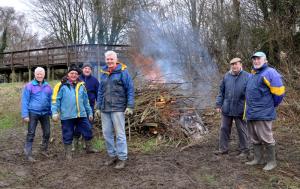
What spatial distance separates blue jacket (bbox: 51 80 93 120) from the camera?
20.9 feet

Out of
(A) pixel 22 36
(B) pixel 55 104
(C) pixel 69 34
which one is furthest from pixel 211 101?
(A) pixel 22 36

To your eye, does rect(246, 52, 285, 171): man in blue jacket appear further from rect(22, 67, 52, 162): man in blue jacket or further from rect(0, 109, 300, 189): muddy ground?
rect(22, 67, 52, 162): man in blue jacket

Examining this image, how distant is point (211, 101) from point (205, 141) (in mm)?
→ 2211

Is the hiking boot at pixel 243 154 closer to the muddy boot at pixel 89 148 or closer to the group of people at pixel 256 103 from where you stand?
the group of people at pixel 256 103

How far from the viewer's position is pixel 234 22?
16.5 meters

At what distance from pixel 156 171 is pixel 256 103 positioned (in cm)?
186

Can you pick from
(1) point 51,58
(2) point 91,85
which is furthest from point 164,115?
(1) point 51,58

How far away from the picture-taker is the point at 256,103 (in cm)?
557

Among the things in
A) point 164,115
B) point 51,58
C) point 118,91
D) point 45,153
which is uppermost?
point 51,58

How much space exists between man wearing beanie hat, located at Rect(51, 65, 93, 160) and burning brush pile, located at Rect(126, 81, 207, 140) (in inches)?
63.0

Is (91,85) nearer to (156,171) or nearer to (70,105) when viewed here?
(70,105)

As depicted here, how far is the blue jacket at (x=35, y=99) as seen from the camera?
634 centimetres

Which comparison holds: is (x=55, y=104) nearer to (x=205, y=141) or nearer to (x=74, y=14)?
(x=205, y=141)

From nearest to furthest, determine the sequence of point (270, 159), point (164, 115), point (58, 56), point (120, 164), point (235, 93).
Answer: point (270, 159) < point (120, 164) < point (235, 93) < point (164, 115) < point (58, 56)
